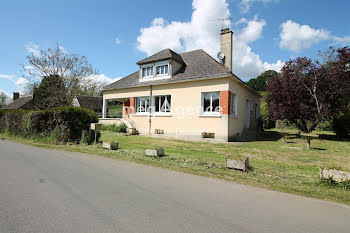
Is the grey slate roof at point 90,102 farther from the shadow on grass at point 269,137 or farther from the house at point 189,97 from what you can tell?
the shadow on grass at point 269,137

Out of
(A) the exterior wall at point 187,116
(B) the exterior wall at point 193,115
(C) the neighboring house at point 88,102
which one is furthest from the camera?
(C) the neighboring house at point 88,102

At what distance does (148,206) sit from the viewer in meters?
3.69

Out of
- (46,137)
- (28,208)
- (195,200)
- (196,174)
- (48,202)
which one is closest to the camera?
(28,208)

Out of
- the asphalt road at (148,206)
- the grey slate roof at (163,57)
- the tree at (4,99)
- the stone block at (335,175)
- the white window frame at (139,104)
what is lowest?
the asphalt road at (148,206)

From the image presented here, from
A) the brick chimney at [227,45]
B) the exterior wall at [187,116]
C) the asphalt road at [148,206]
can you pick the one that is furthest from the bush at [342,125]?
the asphalt road at [148,206]

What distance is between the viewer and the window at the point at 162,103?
1798 cm

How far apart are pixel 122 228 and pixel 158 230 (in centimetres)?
48

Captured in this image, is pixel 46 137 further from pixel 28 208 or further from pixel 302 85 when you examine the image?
pixel 302 85

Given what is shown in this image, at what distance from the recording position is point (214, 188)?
479 centimetres

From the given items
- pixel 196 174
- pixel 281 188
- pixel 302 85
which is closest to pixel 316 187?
pixel 281 188

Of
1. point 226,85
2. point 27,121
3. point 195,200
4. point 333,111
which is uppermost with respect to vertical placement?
point 226,85

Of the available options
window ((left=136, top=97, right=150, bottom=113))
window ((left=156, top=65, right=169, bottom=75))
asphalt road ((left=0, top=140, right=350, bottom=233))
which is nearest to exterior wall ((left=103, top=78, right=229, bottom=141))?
window ((left=136, top=97, right=150, bottom=113))

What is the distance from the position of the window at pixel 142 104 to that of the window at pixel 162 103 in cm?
86

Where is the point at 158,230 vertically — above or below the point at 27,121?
below
